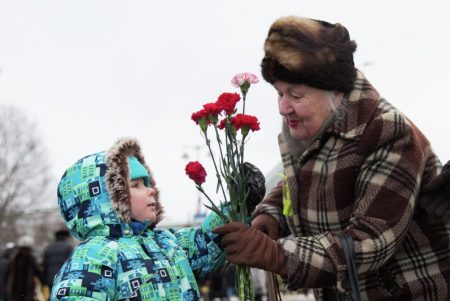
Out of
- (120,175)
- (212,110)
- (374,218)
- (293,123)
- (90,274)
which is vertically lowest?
(90,274)

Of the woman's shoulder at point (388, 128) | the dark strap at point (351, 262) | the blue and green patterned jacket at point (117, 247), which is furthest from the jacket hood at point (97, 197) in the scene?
the woman's shoulder at point (388, 128)

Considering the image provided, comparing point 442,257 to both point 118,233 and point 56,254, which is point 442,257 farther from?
point 56,254

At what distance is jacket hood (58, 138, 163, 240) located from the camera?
133 inches

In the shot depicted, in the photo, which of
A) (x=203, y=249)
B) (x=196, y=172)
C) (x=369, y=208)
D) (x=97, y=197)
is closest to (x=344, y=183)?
(x=369, y=208)

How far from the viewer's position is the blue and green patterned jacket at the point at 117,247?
3.21 metres

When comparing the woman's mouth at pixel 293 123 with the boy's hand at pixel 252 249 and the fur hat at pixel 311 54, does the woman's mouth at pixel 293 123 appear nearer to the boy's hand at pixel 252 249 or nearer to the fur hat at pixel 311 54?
the fur hat at pixel 311 54

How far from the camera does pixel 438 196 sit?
3.11 m

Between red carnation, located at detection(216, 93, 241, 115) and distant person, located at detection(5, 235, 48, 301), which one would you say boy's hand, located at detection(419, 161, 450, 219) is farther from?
distant person, located at detection(5, 235, 48, 301)

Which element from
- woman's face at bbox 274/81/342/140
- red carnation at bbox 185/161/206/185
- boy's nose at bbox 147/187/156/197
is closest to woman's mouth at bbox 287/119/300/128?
woman's face at bbox 274/81/342/140

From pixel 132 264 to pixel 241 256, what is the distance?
53 centimetres

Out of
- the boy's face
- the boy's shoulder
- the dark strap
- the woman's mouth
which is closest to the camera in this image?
the dark strap

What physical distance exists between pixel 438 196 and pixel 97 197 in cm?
143

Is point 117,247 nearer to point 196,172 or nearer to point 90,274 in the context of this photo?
point 90,274

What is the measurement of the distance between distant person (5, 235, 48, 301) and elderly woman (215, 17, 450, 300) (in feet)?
25.0
